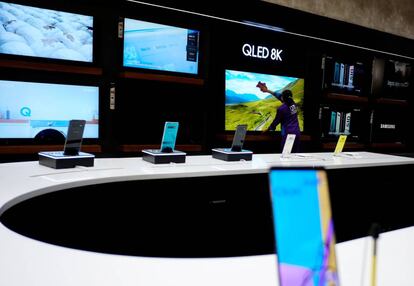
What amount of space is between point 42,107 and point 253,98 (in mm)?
2636

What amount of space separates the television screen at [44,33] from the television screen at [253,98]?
71.8 inches

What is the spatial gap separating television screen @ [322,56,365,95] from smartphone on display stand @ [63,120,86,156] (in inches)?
163

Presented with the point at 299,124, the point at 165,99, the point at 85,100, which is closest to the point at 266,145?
the point at 299,124

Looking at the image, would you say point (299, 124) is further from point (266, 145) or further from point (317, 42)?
point (317, 42)

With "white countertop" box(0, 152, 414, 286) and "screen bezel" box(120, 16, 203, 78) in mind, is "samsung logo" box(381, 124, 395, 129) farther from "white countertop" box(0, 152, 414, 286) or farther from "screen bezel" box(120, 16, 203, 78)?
"white countertop" box(0, 152, 414, 286)

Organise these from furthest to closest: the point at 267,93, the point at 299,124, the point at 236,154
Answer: the point at 299,124, the point at 267,93, the point at 236,154

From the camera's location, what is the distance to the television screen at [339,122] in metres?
5.83

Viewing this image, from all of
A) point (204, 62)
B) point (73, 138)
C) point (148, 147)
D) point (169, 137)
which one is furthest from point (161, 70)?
point (73, 138)

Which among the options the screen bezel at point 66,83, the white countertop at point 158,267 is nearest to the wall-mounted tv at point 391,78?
the screen bezel at point 66,83

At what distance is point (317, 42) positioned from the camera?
5723 mm

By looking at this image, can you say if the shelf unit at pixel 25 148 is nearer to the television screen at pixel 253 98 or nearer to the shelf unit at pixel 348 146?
the television screen at pixel 253 98

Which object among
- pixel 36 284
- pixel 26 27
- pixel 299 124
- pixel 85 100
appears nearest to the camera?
pixel 36 284

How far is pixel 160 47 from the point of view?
4.24 metres

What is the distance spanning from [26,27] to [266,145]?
321cm
